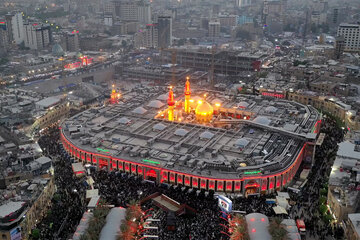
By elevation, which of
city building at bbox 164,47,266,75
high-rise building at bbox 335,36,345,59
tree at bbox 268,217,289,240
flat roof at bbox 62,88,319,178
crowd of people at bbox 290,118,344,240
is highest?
high-rise building at bbox 335,36,345,59

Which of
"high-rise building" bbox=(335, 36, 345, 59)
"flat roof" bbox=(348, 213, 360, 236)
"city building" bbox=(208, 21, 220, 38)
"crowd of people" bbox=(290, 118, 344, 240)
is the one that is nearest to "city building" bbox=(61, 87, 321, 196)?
"crowd of people" bbox=(290, 118, 344, 240)

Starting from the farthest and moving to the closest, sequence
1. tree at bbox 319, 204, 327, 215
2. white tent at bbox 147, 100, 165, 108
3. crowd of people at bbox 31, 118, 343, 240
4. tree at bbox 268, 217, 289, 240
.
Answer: white tent at bbox 147, 100, 165, 108 < tree at bbox 319, 204, 327, 215 < crowd of people at bbox 31, 118, 343, 240 < tree at bbox 268, 217, 289, 240

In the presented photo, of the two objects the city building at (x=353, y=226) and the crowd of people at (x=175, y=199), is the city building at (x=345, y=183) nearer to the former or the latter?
the city building at (x=353, y=226)

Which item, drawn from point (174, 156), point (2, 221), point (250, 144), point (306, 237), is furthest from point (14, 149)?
point (306, 237)

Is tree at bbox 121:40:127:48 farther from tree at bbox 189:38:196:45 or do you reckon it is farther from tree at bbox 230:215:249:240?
tree at bbox 230:215:249:240

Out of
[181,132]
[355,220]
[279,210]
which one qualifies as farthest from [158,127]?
[355,220]

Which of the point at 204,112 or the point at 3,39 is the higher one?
the point at 3,39

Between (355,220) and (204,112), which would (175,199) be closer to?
(355,220)

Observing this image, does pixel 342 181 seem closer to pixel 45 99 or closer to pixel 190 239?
pixel 190 239

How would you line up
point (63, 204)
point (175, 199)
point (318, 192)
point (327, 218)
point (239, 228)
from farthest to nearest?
point (318, 192), point (175, 199), point (63, 204), point (327, 218), point (239, 228)
